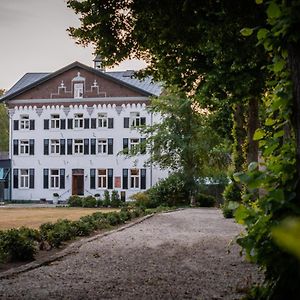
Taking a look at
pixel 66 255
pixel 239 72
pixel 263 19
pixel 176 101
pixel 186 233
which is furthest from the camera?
pixel 176 101

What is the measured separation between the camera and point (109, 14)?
977 centimetres

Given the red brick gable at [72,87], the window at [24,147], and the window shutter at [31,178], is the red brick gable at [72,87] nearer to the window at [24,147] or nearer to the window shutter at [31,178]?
the window at [24,147]

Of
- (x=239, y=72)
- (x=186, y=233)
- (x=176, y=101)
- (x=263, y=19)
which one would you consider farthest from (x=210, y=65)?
(x=176, y=101)

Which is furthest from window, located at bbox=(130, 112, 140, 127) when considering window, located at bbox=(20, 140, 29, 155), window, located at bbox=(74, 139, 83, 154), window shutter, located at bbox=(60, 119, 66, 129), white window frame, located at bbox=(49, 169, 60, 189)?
window, located at bbox=(20, 140, 29, 155)

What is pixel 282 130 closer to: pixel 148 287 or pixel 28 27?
pixel 148 287

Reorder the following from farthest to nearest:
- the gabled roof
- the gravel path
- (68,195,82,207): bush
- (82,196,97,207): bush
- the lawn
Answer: the gabled roof
(68,195,82,207): bush
(82,196,97,207): bush
the lawn
the gravel path

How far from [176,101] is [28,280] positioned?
36.8m

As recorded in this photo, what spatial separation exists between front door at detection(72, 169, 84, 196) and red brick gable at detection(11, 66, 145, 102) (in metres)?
8.29

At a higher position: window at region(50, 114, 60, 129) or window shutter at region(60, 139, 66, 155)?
window at region(50, 114, 60, 129)

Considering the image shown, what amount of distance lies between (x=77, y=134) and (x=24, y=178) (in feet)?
26.1

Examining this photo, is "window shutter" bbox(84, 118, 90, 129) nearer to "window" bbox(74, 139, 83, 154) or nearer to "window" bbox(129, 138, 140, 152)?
"window" bbox(74, 139, 83, 154)

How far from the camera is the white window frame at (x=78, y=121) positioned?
2240 inches

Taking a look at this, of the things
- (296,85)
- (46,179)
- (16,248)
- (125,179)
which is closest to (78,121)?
(46,179)

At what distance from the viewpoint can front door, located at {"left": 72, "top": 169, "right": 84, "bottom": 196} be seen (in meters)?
57.1
